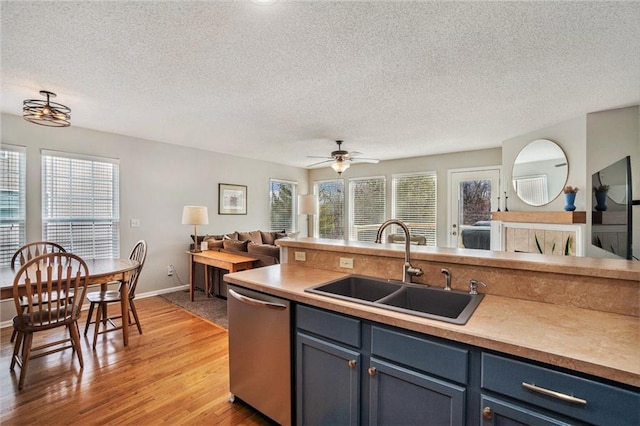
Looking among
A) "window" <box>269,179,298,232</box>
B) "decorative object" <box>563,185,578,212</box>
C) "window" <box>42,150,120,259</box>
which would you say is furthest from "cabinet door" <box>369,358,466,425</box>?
"window" <box>269,179,298,232</box>

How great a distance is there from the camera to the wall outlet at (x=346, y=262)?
2047 mm

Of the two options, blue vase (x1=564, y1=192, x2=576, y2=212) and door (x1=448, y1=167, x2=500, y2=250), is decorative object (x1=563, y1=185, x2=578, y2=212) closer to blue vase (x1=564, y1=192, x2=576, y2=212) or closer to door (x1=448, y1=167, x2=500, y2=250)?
blue vase (x1=564, y1=192, x2=576, y2=212)

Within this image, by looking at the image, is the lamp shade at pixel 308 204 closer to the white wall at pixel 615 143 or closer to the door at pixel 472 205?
the door at pixel 472 205

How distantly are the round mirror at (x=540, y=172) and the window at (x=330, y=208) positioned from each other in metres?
3.64

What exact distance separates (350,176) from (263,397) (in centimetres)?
550

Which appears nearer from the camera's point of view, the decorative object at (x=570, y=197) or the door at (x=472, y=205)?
the decorative object at (x=570, y=197)

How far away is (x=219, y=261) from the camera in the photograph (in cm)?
388

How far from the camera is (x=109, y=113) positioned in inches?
130

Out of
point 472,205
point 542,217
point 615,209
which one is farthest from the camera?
point 472,205

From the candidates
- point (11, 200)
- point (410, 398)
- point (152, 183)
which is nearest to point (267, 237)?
point (152, 183)

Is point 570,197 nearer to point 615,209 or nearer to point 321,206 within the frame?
point 615,209

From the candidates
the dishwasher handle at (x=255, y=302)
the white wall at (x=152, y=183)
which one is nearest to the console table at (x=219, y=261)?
the white wall at (x=152, y=183)

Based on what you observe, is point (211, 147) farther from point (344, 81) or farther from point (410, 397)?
point (410, 397)

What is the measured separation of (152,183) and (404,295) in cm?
439
